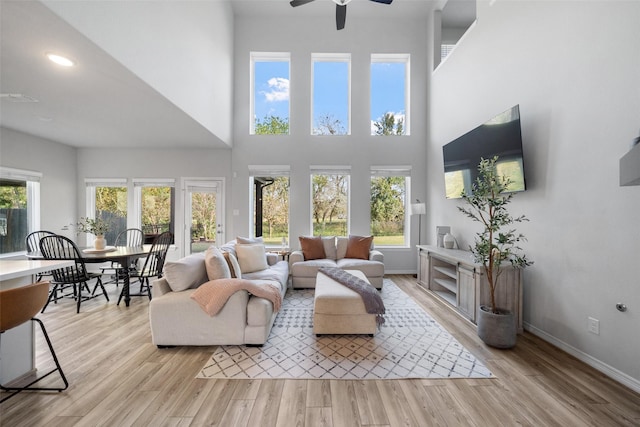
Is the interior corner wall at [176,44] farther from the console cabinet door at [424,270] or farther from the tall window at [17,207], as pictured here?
the console cabinet door at [424,270]

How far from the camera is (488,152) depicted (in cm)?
339

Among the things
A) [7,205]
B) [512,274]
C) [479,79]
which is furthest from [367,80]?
[7,205]

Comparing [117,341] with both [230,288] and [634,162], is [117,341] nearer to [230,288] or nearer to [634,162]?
[230,288]

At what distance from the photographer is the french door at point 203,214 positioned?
5.74 meters

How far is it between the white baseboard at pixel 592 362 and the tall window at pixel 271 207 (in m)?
4.29

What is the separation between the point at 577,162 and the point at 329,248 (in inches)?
141

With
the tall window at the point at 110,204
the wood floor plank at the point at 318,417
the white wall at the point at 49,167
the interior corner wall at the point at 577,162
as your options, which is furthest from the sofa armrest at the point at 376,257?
the white wall at the point at 49,167

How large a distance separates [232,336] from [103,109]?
10.8 ft

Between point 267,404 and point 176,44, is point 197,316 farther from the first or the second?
point 176,44

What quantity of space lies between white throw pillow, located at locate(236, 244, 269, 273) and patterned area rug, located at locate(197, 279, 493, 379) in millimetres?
996

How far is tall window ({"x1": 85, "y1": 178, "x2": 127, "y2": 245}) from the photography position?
567 cm

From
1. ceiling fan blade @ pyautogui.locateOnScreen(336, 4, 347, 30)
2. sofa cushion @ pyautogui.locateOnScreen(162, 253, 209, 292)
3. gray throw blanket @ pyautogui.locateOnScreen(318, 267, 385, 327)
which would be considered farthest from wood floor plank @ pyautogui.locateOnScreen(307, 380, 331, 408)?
ceiling fan blade @ pyautogui.locateOnScreen(336, 4, 347, 30)

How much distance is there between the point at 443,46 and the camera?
5590 mm

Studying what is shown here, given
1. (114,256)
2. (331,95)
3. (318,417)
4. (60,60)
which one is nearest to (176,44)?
(60,60)
